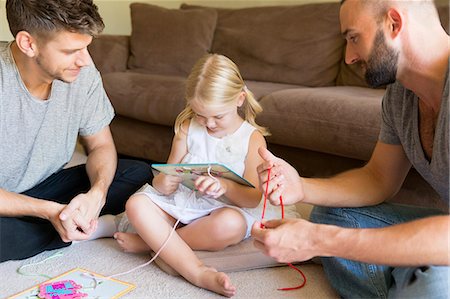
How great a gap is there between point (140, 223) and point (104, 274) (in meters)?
0.18

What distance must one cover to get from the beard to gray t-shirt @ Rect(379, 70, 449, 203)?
113 mm

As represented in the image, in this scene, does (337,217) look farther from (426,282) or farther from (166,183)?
(166,183)

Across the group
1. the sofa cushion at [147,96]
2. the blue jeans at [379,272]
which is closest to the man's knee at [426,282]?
the blue jeans at [379,272]

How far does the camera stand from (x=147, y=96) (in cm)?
256

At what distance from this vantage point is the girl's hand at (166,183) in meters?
1.55

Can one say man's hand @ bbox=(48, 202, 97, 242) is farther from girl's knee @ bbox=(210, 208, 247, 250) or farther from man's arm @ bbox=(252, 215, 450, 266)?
man's arm @ bbox=(252, 215, 450, 266)

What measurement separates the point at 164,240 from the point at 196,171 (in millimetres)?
220

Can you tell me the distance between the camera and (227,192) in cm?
148

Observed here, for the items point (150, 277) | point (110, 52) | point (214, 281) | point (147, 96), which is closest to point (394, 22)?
point (214, 281)

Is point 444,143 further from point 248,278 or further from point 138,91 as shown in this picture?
point 138,91

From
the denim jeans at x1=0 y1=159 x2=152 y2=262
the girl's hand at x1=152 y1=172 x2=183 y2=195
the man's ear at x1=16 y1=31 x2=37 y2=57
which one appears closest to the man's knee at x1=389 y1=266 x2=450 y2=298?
the girl's hand at x1=152 y1=172 x2=183 y2=195

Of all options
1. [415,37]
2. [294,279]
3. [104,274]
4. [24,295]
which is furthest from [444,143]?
[24,295]

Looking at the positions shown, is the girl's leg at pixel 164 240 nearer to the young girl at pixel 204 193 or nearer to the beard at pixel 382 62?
the young girl at pixel 204 193

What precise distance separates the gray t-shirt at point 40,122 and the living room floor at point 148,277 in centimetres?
26
